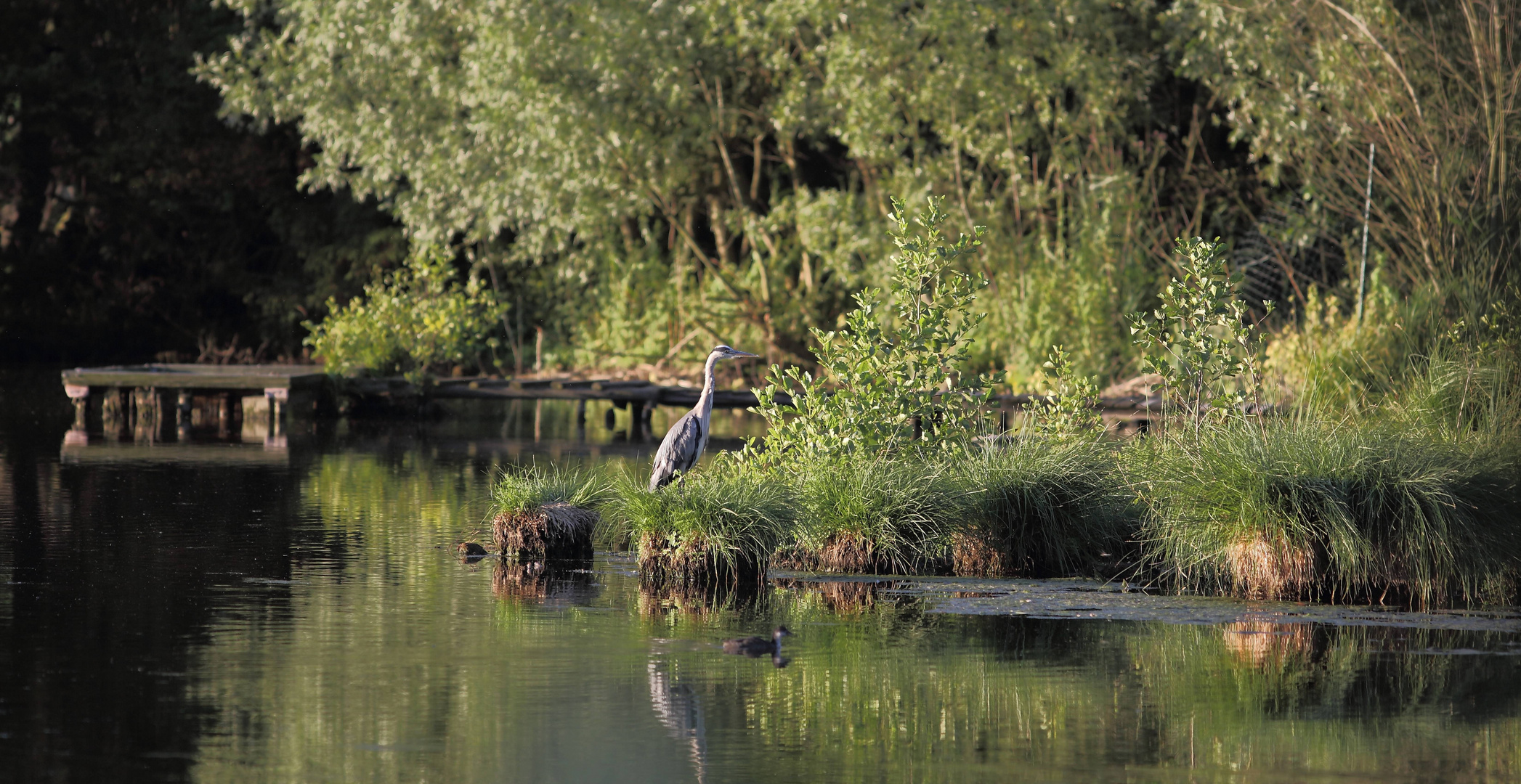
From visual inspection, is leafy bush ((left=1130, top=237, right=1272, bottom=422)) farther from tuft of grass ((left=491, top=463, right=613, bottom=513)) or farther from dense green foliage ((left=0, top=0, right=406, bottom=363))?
dense green foliage ((left=0, top=0, right=406, bottom=363))

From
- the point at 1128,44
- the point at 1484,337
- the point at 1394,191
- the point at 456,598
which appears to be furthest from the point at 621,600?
the point at 1128,44

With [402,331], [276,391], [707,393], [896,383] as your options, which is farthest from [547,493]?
[402,331]

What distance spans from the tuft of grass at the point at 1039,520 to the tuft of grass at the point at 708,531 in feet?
4.21

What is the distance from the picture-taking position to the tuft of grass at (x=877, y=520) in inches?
516

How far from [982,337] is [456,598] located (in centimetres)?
1703

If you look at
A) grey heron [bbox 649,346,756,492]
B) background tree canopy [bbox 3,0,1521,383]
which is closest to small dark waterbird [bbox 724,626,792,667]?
grey heron [bbox 649,346,756,492]

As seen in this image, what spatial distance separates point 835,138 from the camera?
31.7m

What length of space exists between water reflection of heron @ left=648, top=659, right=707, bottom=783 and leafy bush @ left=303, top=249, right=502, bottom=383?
17.4 meters

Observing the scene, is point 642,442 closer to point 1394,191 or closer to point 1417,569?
point 1394,191

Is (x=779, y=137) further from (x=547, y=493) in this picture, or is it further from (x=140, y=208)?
(x=547, y=493)

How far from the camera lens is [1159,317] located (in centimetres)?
1439

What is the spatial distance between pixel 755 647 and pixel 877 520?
3.17 m

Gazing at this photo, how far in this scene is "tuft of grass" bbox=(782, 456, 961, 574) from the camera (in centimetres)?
1309

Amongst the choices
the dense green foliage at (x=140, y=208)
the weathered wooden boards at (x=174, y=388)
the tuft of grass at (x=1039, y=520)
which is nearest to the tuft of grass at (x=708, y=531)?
the tuft of grass at (x=1039, y=520)
